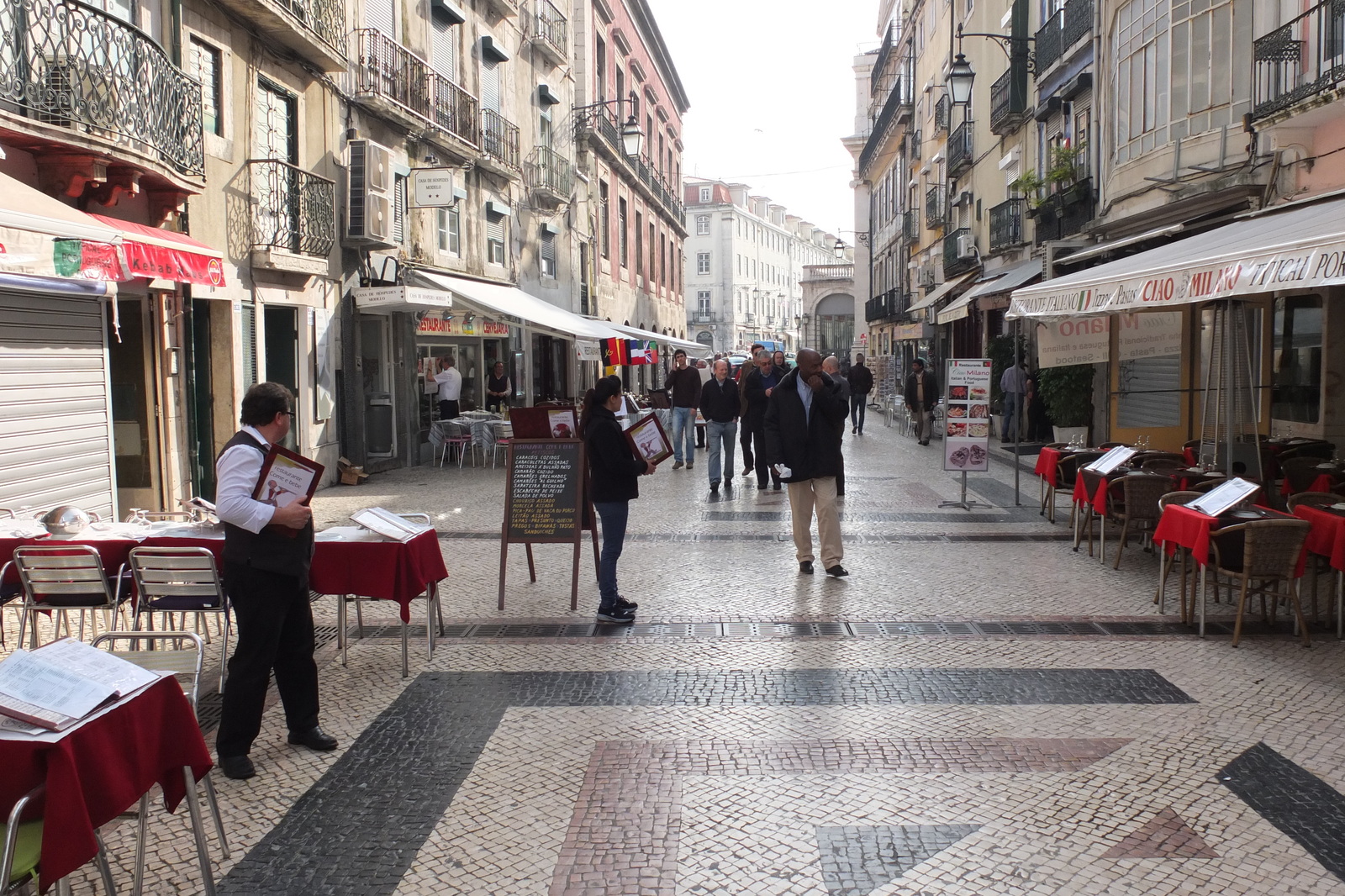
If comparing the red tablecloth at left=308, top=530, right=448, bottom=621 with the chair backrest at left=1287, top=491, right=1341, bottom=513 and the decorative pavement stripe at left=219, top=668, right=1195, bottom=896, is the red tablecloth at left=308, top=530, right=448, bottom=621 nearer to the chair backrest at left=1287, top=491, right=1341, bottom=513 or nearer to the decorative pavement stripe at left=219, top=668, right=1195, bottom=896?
the decorative pavement stripe at left=219, top=668, right=1195, bottom=896

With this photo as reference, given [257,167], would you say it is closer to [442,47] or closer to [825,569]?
[442,47]

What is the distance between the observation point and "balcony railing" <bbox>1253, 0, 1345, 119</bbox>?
10141mm

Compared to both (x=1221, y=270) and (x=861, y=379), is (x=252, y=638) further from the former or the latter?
(x=861, y=379)

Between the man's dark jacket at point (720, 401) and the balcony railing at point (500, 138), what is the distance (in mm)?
9334

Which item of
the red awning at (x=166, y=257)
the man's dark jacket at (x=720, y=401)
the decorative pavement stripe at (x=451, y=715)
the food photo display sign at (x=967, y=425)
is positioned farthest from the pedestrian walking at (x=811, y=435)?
the man's dark jacket at (x=720, y=401)

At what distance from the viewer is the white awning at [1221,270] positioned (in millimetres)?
6293

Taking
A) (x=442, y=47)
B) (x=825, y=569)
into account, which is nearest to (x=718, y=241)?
(x=442, y=47)

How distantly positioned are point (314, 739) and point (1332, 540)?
591 centimetres

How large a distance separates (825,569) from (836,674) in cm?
273

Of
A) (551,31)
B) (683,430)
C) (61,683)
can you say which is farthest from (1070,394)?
(61,683)

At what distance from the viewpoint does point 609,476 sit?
6.91 m

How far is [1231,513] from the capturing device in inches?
262

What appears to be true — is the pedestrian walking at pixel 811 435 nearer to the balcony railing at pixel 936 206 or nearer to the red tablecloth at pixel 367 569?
the red tablecloth at pixel 367 569

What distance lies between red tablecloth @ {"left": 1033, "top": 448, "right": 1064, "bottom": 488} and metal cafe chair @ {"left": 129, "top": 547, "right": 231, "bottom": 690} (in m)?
8.22
